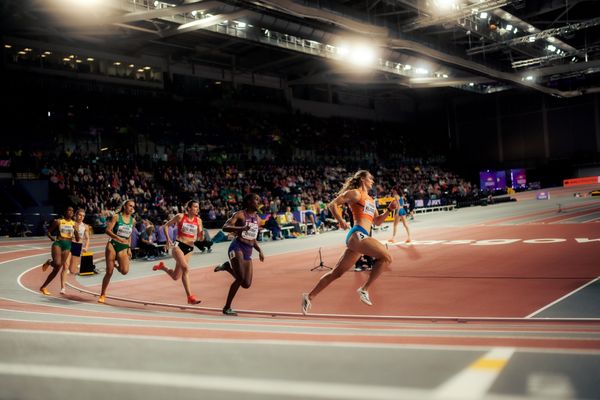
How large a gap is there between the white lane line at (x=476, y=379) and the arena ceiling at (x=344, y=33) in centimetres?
1898

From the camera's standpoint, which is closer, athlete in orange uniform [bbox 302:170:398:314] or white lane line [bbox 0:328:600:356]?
white lane line [bbox 0:328:600:356]

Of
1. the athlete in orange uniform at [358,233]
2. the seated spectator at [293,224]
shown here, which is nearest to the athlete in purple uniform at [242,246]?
the athlete in orange uniform at [358,233]

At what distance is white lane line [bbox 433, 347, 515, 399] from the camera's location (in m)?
3.13

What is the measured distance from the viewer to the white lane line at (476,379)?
3131 mm

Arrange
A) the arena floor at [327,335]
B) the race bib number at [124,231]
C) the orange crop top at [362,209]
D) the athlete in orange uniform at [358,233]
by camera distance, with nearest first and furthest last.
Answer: the arena floor at [327,335]
the athlete in orange uniform at [358,233]
the orange crop top at [362,209]
the race bib number at [124,231]

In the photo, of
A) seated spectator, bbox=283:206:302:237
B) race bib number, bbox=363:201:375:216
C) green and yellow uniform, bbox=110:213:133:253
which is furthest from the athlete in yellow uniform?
seated spectator, bbox=283:206:302:237

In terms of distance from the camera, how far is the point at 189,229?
8.70m

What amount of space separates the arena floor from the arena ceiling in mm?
14360

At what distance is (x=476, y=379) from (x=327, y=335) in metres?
1.87

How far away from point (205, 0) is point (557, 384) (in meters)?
22.0

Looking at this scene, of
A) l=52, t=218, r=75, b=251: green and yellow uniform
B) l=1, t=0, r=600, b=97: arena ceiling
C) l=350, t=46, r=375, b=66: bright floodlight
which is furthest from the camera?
l=350, t=46, r=375, b=66: bright floodlight

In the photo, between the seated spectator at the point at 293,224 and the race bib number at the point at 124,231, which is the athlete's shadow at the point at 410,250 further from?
the seated spectator at the point at 293,224

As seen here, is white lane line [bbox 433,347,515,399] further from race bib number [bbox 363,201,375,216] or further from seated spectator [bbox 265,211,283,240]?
seated spectator [bbox 265,211,283,240]

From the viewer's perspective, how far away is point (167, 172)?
2905cm
